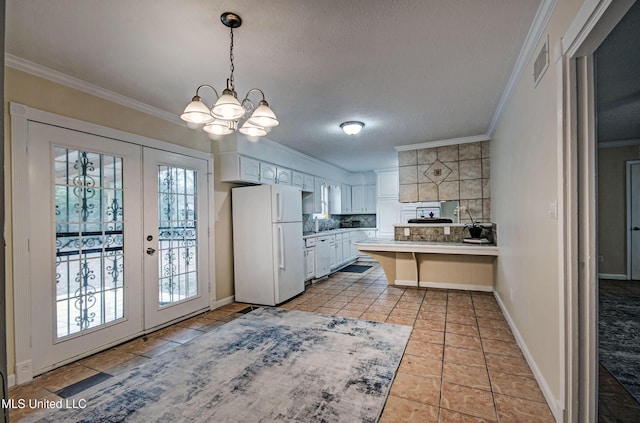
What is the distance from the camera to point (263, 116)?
215 centimetres

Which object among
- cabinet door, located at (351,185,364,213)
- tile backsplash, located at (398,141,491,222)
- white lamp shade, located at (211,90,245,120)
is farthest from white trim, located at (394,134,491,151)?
white lamp shade, located at (211,90,245,120)

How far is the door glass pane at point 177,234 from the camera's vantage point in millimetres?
3477

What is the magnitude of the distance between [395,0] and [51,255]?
10.6 ft

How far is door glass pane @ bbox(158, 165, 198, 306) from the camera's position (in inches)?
137

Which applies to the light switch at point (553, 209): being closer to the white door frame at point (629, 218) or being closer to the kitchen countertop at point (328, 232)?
the kitchen countertop at point (328, 232)

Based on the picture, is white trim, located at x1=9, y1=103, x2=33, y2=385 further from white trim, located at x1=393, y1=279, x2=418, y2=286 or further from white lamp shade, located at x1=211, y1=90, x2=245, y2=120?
white trim, located at x1=393, y1=279, x2=418, y2=286

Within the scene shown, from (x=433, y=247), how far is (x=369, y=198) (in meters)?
4.04

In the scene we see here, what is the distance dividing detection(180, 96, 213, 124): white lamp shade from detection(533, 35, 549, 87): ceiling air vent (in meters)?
2.19

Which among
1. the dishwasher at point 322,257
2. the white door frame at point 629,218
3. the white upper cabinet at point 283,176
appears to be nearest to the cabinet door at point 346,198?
the dishwasher at point 322,257

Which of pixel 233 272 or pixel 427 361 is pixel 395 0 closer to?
pixel 427 361

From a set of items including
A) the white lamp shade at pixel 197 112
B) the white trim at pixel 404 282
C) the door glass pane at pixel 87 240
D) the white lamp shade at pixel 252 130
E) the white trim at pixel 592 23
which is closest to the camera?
the white trim at pixel 592 23

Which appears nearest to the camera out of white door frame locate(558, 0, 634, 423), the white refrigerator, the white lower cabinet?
white door frame locate(558, 0, 634, 423)

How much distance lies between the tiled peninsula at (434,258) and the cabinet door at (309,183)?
5.71 feet

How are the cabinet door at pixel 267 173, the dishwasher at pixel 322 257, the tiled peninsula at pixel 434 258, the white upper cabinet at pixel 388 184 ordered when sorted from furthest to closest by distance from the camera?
the white upper cabinet at pixel 388 184 < the dishwasher at pixel 322 257 < the cabinet door at pixel 267 173 < the tiled peninsula at pixel 434 258
